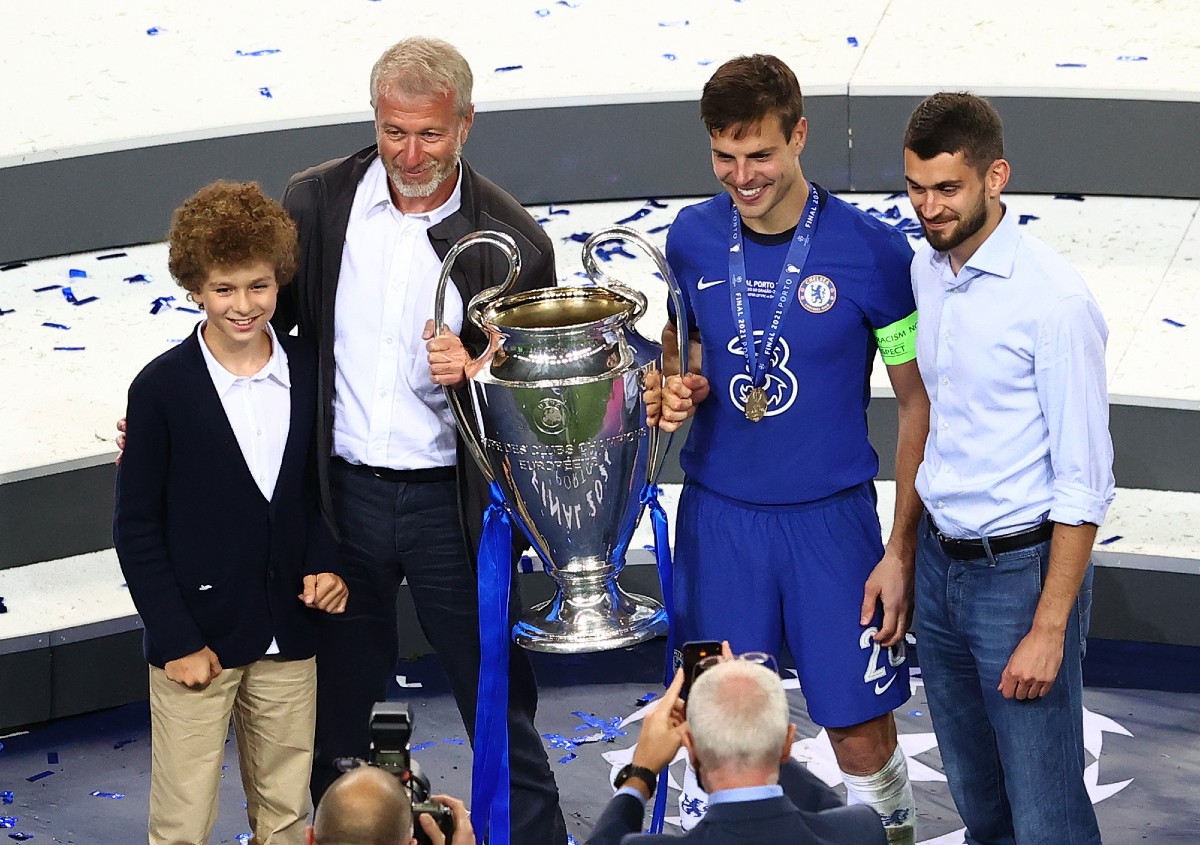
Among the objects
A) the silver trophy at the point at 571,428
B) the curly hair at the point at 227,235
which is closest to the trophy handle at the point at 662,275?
the silver trophy at the point at 571,428

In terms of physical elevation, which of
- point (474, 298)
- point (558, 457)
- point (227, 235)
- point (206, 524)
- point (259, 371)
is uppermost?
point (227, 235)

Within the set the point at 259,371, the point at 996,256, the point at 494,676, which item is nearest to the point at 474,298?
the point at 259,371

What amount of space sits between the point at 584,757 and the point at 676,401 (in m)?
1.23

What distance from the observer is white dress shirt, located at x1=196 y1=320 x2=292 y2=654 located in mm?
2787

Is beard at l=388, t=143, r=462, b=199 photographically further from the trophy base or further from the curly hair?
the trophy base

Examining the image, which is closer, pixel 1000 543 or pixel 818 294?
pixel 1000 543

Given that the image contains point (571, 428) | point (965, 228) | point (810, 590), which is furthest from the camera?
point (810, 590)

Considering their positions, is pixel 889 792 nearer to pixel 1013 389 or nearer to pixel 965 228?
pixel 1013 389

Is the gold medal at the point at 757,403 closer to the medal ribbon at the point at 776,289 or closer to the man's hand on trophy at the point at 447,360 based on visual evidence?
the medal ribbon at the point at 776,289

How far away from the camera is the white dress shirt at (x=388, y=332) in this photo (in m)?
2.89

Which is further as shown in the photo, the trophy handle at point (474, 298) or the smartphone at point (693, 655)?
the trophy handle at point (474, 298)

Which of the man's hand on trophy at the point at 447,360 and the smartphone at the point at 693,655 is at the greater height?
the man's hand on trophy at the point at 447,360

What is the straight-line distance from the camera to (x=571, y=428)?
106 inches

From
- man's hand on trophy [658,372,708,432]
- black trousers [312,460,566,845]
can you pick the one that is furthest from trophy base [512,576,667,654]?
man's hand on trophy [658,372,708,432]
